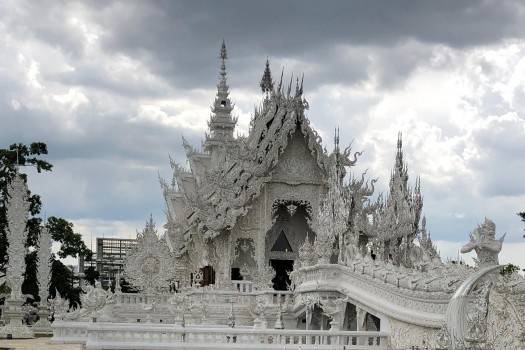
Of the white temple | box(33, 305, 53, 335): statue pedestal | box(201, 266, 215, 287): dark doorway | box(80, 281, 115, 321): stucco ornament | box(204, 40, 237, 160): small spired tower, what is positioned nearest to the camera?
the white temple

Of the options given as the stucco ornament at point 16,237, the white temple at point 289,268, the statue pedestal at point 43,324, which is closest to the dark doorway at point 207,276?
the white temple at point 289,268

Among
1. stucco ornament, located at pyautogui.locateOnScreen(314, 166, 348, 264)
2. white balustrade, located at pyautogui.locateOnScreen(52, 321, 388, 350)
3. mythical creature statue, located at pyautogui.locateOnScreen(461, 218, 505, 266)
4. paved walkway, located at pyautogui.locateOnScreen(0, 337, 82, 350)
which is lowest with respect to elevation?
paved walkway, located at pyautogui.locateOnScreen(0, 337, 82, 350)

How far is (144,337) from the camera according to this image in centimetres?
1719

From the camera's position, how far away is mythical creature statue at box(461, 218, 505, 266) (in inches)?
468

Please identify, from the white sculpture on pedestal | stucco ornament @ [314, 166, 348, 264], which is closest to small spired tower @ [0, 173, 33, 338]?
the white sculpture on pedestal

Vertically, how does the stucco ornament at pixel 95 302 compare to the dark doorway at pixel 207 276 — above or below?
below

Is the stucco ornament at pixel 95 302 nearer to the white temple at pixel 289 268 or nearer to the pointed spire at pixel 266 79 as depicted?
the white temple at pixel 289 268

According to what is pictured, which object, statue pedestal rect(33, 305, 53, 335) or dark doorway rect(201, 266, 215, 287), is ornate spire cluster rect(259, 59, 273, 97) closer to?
dark doorway rect(201, 266, 215, 287)

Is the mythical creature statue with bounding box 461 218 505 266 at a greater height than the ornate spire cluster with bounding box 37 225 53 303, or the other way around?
the ornate spire cluster with bounding box 37 225 53 303

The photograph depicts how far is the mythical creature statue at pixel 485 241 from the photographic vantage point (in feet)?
39.0

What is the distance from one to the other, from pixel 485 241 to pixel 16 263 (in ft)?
50.5

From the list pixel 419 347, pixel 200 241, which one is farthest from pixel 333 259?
pixel 419 347

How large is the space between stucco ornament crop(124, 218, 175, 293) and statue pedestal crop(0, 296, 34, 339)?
13.0 ft

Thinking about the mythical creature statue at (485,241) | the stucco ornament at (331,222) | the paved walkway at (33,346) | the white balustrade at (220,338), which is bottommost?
the paved walkway at (33,346)
